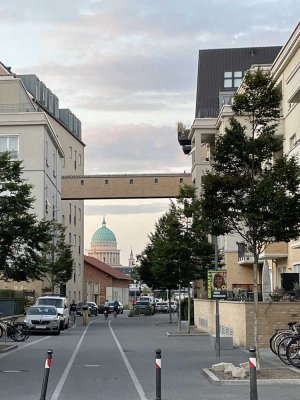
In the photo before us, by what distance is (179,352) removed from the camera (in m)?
23.9

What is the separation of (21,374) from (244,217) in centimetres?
630

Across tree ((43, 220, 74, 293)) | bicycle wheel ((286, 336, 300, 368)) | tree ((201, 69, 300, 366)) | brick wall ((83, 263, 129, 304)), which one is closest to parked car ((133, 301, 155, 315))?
brick wall ((83, 263, 129, 304))

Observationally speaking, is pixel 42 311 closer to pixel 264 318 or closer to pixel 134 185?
pixel 264 318

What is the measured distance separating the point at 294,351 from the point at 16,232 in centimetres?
1053

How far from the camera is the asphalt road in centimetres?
1362

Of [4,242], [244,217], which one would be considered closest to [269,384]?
[244,217]

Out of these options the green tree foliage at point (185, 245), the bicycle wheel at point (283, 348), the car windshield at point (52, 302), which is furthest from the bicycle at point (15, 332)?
the bicycle wheel at point (283, 348)

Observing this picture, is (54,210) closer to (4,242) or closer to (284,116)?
(284,116)

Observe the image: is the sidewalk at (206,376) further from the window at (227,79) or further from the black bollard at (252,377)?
the window at (227,79)

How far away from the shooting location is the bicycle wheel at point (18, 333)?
97.5ft

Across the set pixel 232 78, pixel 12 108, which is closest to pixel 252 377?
pixel 12 108

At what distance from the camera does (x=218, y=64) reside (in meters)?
72.8

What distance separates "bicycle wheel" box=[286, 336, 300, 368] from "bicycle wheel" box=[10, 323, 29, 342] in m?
14.5

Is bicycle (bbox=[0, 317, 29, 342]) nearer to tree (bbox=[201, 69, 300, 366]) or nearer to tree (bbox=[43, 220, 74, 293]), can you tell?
tree (bbox=[201, 69, 300, 366])
